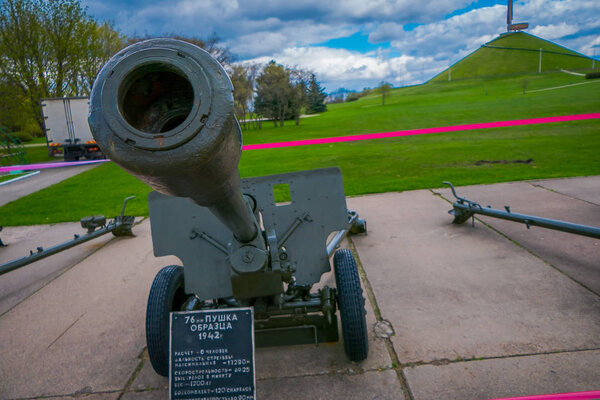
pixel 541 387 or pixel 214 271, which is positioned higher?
pixel 214 271

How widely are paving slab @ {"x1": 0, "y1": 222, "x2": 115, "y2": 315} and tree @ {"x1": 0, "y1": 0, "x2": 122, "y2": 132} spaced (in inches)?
718

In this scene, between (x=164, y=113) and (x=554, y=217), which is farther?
(x=554, y=217)

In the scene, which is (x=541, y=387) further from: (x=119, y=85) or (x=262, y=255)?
(x=119, y=85)

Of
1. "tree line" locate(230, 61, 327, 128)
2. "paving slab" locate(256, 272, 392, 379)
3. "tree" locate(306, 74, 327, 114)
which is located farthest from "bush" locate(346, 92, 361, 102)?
"paving slab" locate(256, 272, 392, 379)

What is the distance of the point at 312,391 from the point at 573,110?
2694cm

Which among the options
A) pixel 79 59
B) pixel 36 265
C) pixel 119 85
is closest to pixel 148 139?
pixel 119 85

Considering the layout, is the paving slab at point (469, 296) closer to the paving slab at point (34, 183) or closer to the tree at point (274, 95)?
the paving slab at point (34, 183)

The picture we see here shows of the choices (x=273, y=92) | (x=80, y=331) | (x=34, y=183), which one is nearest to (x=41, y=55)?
(x=34, y=183)

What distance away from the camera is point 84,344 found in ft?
11.8

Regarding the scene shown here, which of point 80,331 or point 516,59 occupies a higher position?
point 516,59

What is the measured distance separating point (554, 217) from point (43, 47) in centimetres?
2559

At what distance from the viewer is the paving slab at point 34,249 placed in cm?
488

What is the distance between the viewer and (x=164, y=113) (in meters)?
1.24

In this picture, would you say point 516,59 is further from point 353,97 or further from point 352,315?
point 352,315
